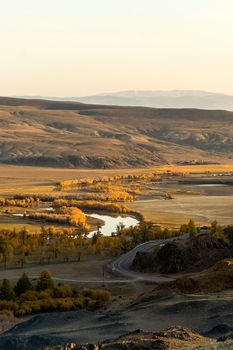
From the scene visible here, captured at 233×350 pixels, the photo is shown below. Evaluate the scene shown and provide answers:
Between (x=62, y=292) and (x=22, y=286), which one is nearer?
(x=62, y=292)

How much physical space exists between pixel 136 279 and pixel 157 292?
12.6 metres

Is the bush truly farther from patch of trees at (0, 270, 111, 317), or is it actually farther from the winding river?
the winding river

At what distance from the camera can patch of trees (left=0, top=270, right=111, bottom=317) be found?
60.9 m

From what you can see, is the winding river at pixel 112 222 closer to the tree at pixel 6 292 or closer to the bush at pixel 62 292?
the bush at pixel 62 292

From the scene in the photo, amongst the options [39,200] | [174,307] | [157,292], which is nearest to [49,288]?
[157,292]

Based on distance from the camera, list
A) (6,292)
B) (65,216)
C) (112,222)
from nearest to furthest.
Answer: (6,292) → (65,216) → (112,222)

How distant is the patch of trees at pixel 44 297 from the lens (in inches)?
2399

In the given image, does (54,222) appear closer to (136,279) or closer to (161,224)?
(161,224)

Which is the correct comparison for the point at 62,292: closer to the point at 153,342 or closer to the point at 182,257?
the point at 182,257

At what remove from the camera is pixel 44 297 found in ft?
211

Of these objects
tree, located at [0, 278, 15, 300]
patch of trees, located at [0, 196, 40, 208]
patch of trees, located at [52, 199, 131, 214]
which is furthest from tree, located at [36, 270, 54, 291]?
patch of trees, located at [0, 196, 40, 208]

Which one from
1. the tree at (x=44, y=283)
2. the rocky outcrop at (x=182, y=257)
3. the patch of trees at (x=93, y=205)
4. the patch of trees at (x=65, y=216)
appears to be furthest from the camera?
the patch of trees at (x=93, y=205)

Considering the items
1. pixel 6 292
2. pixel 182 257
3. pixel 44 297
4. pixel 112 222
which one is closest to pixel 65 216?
pixel 112 222

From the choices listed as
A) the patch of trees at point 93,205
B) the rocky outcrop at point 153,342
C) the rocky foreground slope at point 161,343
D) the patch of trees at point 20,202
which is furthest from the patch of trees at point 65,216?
the rocky foreground slope at point 161,343
